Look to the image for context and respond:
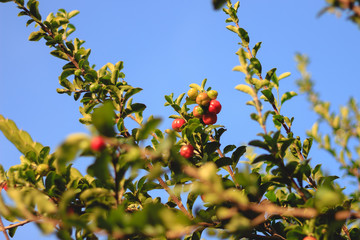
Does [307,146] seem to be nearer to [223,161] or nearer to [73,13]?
[223,161]

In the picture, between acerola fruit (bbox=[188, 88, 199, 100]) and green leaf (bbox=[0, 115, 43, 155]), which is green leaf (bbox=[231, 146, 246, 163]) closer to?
acerola fruit (bbox=[188, 88, 199, 100])

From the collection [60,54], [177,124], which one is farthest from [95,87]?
[177,124]

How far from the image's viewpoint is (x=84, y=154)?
1269mm

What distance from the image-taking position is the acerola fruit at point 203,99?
3104 millimetres

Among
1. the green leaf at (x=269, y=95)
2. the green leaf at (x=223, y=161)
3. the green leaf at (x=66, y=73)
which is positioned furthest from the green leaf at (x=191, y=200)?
the green leaf at (x=66, y=73)

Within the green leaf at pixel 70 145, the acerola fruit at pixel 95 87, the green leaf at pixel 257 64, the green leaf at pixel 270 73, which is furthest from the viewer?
the acerola fruit at pixel 95 87

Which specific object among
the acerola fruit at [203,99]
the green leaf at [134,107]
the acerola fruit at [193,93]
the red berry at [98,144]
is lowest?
the red berry at [98,144]

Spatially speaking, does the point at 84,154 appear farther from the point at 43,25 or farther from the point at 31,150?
the point at 43,25

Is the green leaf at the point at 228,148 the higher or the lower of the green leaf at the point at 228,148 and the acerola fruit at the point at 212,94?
the lower

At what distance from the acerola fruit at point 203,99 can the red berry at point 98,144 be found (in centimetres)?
194

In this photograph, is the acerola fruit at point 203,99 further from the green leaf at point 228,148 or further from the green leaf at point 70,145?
the green leaf at point 70,145

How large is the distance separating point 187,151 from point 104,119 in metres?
1.42

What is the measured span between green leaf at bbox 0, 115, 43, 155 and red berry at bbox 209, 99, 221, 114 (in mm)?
1675

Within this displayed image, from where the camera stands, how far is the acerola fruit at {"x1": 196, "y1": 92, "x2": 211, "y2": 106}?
3.10m
